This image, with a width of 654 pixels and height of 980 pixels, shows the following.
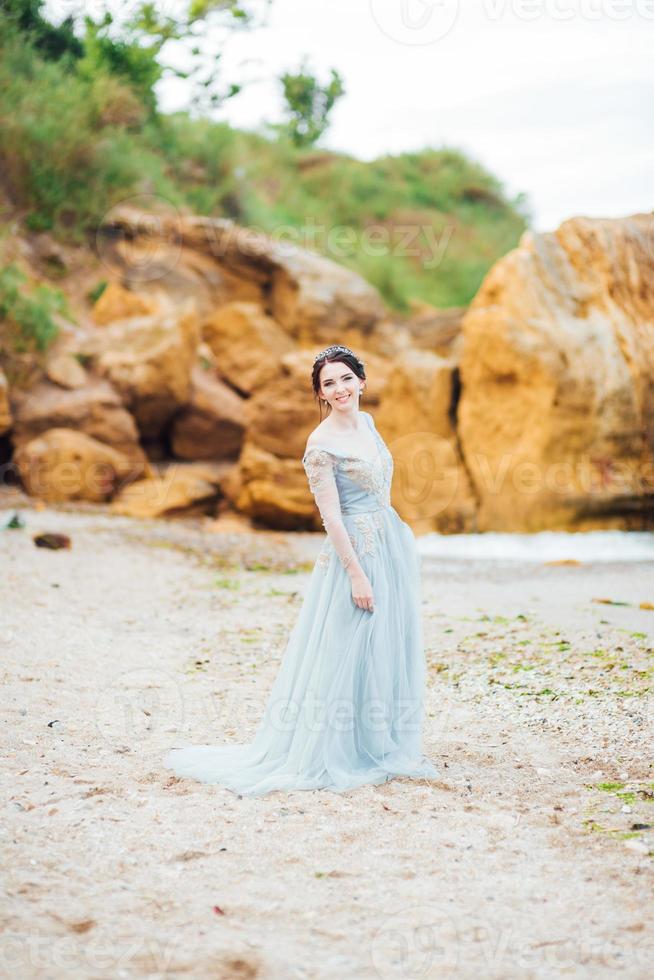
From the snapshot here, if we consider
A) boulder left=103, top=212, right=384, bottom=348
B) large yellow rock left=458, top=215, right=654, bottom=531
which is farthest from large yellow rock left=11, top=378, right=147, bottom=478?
large yellow rock left=458, top=215, right=654, bottom=531

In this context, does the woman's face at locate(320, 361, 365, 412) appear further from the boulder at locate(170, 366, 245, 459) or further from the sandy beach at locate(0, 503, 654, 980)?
the boulder at locate(170, 366, 245, 459)

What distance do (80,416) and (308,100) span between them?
9.36 m

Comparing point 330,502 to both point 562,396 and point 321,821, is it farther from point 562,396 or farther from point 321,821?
point 562,396

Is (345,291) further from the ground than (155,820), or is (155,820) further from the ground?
Result: (345,291)

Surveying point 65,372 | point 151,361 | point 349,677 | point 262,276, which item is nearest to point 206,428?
point 151,361

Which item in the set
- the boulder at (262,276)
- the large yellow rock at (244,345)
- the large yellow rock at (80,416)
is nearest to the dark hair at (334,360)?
the large yellow rock at (80,416)

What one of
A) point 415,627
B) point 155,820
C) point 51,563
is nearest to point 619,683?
point 415,627

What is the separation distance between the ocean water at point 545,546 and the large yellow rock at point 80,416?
450cm

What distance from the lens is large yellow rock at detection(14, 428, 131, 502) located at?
1172cm

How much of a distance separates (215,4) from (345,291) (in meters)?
5.11

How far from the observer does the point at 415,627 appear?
3939 mm

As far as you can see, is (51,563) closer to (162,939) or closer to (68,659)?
(68,659)

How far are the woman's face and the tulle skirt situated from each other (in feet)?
1.51

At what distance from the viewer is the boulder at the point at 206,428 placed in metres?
14.2
